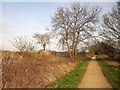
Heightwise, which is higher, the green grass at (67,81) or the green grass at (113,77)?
the green grass at (67,81)

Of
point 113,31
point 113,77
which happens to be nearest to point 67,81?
point 113,77

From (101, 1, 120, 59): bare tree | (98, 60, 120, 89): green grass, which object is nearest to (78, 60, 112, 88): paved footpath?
(98, 60, 120, 89): green grass

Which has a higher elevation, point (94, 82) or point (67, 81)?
point (67, 81)

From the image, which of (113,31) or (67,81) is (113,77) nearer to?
(67,81)

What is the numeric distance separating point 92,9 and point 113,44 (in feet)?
24.9

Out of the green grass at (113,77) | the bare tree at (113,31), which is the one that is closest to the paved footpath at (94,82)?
the green grass at (113,77)

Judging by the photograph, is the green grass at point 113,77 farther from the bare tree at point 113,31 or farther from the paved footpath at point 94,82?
the bare tree at point 113,31

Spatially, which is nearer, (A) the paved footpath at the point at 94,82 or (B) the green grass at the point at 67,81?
(B) the green grass at the point at 67,81

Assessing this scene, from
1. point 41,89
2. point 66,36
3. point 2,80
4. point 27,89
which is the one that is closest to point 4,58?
point 2,80

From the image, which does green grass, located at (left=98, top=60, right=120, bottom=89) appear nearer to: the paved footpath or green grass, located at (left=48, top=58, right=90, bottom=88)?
the paved footpath

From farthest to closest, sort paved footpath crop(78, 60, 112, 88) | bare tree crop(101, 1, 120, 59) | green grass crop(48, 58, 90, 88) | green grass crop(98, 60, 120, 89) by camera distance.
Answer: bare tree crop(101, 1, 120, 59)
green grass crop(98, 60, 120, 89)
paved footpath crop(78, 60, 112, 88)
green grass crop(48, 58, 90, 88)

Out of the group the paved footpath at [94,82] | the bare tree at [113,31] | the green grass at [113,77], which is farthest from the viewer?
the bare tree at [113,31]

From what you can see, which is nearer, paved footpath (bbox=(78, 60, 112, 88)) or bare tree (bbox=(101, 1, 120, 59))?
paved footpath (bbox=(78, 60, 112, 88))

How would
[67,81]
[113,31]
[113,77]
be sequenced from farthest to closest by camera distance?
[113,31] < [113,77] < [67,81]
